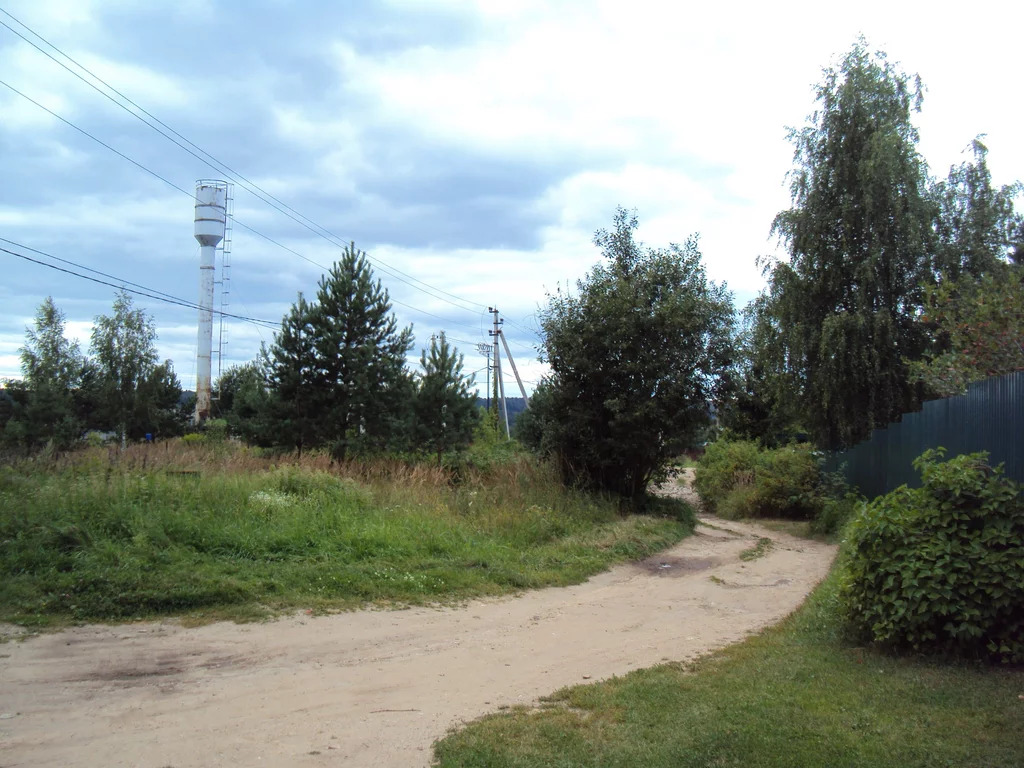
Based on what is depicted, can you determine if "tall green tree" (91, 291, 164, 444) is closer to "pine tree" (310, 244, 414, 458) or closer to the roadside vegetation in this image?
"pine tree" (310, 244, 414, 458)

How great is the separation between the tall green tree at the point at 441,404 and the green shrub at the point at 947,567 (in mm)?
16198

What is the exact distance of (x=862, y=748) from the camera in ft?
14.4

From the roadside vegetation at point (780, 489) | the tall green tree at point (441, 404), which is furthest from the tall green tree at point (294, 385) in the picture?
the roadside vegetation at point (780, 489)

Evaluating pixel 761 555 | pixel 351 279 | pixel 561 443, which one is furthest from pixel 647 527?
pixel 351 279

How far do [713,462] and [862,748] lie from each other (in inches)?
906

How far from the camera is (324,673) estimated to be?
21.5ft

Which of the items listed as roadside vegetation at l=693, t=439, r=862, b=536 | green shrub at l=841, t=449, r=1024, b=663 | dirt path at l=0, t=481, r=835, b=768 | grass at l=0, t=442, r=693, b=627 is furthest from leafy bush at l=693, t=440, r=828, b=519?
green shrub at l=841, t=449, r=1024, b=663

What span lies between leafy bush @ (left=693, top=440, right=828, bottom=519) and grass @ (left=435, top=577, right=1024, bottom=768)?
15500 mm

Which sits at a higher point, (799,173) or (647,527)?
(799,173)

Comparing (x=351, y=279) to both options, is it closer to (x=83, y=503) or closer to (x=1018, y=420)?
(x=83, y=503)

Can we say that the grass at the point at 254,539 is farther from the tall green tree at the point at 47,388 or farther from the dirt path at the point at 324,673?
the tall green tree at the point at 47,388

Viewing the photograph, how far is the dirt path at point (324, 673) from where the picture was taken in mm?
4918

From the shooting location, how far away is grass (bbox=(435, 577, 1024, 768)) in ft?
14.3

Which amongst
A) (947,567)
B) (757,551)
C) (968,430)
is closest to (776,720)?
(947,567)
